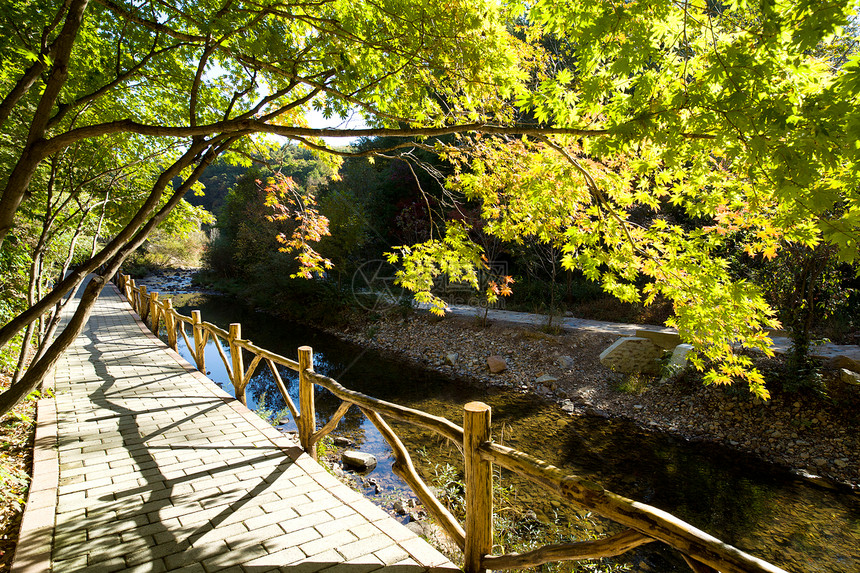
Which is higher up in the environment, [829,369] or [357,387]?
[829,369]

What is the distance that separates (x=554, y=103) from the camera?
2877 mm

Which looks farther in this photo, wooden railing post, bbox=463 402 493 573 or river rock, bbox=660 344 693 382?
river rock, bbox=660 344 693 382

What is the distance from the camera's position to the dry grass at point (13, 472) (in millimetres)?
2947

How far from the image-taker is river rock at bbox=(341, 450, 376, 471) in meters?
6.23

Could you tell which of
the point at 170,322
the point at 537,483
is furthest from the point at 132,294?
the point at 537,483

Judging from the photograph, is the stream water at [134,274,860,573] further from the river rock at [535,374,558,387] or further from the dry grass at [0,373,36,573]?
the dry grass at [0,373,36,573]

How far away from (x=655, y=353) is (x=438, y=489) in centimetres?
634

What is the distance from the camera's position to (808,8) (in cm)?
180

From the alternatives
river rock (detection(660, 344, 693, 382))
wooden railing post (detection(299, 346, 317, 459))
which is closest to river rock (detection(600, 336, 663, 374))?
river rock (detection(660, 344, 693, 382))

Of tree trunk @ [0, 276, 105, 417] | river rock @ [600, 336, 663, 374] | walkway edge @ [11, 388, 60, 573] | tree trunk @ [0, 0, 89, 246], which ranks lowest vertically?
river rock @ [600, 336, 663, 374]

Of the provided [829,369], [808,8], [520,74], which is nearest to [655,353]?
[829,369]

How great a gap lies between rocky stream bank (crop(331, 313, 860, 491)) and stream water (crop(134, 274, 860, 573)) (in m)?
0.39

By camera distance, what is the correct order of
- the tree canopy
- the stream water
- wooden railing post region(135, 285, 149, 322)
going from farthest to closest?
wooden railing post region(135, 285, 149, 322)
the stream water
the tree canopy

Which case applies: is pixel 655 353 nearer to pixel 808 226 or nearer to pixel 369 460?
pixel 369 460
